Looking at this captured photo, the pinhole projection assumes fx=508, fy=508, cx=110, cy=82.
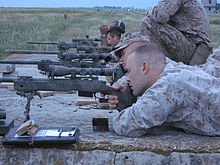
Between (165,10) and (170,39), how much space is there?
0.35 meters

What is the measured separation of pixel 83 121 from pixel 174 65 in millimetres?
1132

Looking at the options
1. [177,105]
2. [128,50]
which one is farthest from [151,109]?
[128,50]

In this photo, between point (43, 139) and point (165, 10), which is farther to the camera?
point (165, 10)

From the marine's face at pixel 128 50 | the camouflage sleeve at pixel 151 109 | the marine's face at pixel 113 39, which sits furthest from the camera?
the marine's face at pixel 113 39

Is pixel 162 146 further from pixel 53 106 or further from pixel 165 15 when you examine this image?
pixel 165 15

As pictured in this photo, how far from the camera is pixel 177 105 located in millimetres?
3570

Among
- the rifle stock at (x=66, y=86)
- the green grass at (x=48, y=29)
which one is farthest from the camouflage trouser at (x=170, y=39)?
the green grass at (x=48, y=29)

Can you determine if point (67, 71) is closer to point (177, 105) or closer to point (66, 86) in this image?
point (66, 86)

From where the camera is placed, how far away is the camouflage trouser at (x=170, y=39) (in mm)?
5812

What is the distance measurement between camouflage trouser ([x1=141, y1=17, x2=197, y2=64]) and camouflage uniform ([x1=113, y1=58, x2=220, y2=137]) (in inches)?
81.1

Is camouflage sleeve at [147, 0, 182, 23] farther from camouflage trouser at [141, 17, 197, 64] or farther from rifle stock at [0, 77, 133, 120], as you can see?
rifle stock at [0, 77, 133, 120]

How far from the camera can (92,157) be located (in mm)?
3533

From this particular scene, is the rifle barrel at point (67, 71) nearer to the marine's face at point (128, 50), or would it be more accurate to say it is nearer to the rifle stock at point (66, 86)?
the rifle stock at point (66, 86)

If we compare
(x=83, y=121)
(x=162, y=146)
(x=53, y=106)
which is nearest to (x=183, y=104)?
(x=162, y=146)
